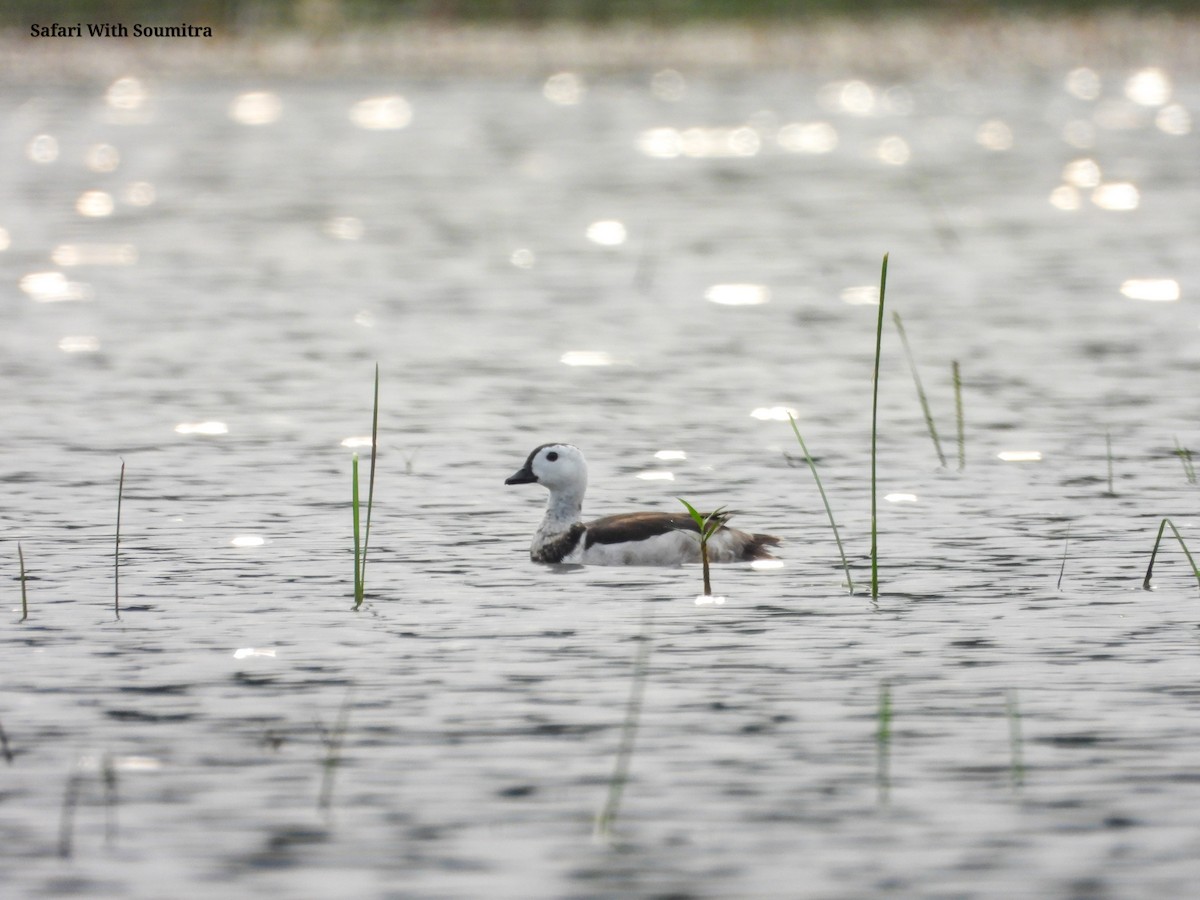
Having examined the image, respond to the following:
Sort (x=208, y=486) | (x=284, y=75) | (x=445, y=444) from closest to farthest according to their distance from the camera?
(x=208, y=486)
(x=445, y=444)
(x=284, y=75)

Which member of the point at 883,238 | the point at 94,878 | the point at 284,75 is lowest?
the point at 94,878

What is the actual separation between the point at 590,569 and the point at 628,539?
0.79 ft

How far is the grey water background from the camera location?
7.66 m

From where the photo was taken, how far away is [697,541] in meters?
11.8

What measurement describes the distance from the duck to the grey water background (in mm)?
163

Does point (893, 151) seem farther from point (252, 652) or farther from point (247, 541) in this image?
point (252, 652)

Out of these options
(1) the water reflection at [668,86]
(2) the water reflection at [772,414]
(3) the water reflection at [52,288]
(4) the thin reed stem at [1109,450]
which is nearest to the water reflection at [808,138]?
(1) the water reflection at [668,86]

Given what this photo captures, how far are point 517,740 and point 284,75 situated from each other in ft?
149

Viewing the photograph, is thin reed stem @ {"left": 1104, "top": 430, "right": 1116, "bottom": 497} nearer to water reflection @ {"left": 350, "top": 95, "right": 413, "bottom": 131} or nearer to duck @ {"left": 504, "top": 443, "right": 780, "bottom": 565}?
duck @ {"left": 504, "top": 443, "right": 780, "bottom": 565}

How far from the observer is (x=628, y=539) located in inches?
464

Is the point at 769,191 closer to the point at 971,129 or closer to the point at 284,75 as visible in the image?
the point at 971,129

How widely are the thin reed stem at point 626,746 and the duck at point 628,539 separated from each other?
50.2 inches

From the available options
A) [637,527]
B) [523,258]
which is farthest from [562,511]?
[523,258]

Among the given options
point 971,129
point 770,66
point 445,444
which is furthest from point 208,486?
point 770,66
